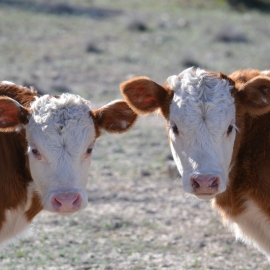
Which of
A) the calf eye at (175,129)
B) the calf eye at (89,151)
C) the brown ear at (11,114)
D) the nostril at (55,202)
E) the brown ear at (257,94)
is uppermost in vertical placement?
the brown ear at (257,94)

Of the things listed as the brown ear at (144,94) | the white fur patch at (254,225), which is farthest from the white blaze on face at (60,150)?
the white fur patch at (254,225)

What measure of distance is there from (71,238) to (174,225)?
1.48 meters

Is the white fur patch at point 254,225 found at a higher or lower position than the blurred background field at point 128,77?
higher

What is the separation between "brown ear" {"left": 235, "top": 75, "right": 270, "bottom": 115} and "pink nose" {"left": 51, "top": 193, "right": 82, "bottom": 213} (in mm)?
1864

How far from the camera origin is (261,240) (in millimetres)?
7023

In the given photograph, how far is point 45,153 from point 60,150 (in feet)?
0.48

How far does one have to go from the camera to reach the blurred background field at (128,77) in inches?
340

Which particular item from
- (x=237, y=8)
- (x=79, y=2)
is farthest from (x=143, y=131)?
(x=237, y=8)

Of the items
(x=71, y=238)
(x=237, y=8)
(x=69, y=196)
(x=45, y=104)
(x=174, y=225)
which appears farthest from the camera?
(x=237, y=8)

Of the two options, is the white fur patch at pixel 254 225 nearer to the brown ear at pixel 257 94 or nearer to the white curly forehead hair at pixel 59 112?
the brown ear at pixel 257 94

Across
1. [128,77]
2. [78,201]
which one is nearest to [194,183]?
[78,201]

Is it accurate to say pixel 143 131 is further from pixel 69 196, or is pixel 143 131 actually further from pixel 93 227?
pixel 69 196

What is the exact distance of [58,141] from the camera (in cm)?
662

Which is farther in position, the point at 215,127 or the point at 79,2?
the point at 79,2
